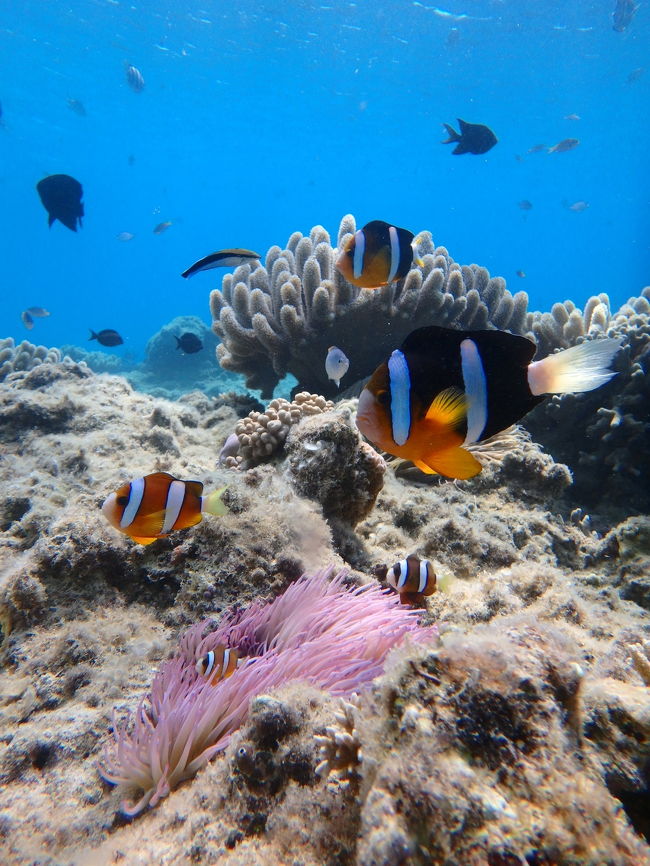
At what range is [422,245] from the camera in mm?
7109

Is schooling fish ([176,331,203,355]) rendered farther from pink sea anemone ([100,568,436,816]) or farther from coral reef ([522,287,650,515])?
pink sea anemone ([100,568,436,816])

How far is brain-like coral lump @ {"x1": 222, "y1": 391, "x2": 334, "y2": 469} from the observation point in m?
4.26

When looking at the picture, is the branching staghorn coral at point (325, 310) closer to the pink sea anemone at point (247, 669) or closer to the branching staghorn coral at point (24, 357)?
the branching staghorn coral at point (24, 357)

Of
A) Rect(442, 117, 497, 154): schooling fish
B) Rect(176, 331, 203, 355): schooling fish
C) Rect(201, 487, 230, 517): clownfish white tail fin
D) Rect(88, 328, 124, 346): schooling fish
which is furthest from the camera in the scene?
Rect(88, 328, 124, 346): schooling fish

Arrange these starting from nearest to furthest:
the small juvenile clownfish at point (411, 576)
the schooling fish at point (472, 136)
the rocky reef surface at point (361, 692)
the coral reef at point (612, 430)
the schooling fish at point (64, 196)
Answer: the rocky reef surface at point (361, 692), the small juvenile clownfish at point (411, 576), the coral reef at point (612, 430), the schooling fish at point (64, 196), the schooling fish at point (472, 136)

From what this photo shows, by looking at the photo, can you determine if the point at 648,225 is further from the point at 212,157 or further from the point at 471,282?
the point at 471,282

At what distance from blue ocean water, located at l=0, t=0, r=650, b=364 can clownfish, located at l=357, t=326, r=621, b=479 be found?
22.3 meters

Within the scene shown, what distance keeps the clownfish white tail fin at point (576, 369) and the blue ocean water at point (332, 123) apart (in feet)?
74.2

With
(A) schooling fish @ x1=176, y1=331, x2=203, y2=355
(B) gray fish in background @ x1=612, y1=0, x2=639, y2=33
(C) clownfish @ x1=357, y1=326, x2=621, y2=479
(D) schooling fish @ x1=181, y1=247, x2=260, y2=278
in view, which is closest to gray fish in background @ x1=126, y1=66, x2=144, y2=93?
(A) schooling fish @ x1=176, y1=331, x2=203, y2=355

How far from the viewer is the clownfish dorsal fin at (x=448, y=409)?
159cm

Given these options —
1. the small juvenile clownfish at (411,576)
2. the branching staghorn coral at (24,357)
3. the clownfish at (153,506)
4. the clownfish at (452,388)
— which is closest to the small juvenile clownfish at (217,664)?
the clownfish at (153,506)

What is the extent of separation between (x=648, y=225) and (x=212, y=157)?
8340 centimetres

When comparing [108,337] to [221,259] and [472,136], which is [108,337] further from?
[472,136]

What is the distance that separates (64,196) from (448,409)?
7.00 m
